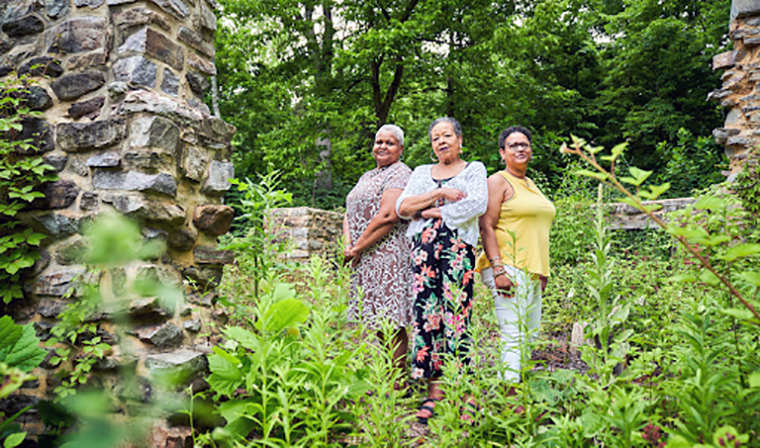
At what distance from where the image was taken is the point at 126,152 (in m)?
2.27

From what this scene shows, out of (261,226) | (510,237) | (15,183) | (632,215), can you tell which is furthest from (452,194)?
(632,215)

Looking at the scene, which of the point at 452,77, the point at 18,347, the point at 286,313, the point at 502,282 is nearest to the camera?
the point at 286,313

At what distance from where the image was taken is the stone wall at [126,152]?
7.24 ft

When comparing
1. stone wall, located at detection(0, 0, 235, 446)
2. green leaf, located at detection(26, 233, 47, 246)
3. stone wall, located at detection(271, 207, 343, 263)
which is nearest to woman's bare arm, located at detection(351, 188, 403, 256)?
stone wall, located at detection(0, 0, 235, 446)

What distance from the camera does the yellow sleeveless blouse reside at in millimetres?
2756

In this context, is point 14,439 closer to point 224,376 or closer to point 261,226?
point 224,376

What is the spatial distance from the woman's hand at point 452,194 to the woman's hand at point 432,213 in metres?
0.09

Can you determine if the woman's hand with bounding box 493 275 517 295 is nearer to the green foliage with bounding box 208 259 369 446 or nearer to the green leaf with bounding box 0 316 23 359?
the green foliage with bounding box 208 259 369 446

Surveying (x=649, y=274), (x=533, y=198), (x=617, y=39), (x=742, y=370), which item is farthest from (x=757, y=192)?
(x=617, y=39)

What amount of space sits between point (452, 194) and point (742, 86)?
4.78 metres

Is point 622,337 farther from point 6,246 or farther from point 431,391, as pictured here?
point 6,246

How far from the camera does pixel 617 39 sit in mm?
12961

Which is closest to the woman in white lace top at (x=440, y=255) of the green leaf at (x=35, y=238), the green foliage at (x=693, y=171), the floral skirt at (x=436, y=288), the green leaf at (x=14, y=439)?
the floral skirt at (x=436, y=288)

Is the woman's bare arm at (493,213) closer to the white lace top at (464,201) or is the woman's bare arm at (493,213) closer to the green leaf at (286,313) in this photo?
the white lace top at (464,201)
